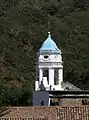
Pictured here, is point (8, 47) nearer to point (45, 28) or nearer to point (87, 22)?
point (45, 28)

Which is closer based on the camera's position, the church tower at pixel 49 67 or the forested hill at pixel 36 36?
the church tower at pixel 49 67

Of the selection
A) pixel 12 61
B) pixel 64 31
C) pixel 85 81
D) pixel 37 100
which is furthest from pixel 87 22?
pixel 37 100

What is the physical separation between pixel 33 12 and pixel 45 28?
33.1 feet

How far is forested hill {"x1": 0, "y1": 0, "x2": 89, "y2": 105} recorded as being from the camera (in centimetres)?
7281

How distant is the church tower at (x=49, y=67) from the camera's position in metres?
39.8

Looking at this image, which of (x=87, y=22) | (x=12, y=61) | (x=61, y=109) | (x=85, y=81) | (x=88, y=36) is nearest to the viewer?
(x=61, y=109)

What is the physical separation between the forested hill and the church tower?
868 inches

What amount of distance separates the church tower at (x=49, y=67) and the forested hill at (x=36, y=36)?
22.1 m

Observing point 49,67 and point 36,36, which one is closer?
point 49,67

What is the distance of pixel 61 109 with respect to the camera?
1933 centimetres

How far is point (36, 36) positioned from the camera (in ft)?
293

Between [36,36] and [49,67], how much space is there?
49.1m

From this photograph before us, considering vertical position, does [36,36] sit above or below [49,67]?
below

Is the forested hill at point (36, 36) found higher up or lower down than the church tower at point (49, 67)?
lower down
